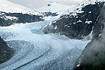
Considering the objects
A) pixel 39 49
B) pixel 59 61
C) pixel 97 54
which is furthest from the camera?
pixel 39 49

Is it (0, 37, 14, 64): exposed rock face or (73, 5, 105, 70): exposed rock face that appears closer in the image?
(73, 5, 105, 70): exposed rock face

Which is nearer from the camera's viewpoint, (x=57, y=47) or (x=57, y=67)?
(x=57, y=67)

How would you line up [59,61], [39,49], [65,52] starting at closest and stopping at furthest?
1. [59,61]
2. [65,52]
3. [39,49]

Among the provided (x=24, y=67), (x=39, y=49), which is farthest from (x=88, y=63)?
(x=39, y=49)

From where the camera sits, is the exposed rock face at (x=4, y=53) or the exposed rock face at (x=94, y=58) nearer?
the exposed rock face at (x=94, y=58)

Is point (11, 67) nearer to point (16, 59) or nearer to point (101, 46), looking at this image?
point (16, 59)

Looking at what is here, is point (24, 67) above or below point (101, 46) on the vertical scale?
below

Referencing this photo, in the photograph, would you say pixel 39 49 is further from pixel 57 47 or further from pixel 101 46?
pixel 101 46

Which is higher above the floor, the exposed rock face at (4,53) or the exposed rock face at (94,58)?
the exposed rock face at (94,58)

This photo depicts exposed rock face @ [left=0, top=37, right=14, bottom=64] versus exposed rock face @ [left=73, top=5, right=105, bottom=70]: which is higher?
exposed rock face @ [left=73, top=5, right=105, bottom=70]

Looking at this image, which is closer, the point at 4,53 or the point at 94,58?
the point at 94,58

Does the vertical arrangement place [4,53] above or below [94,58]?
below
